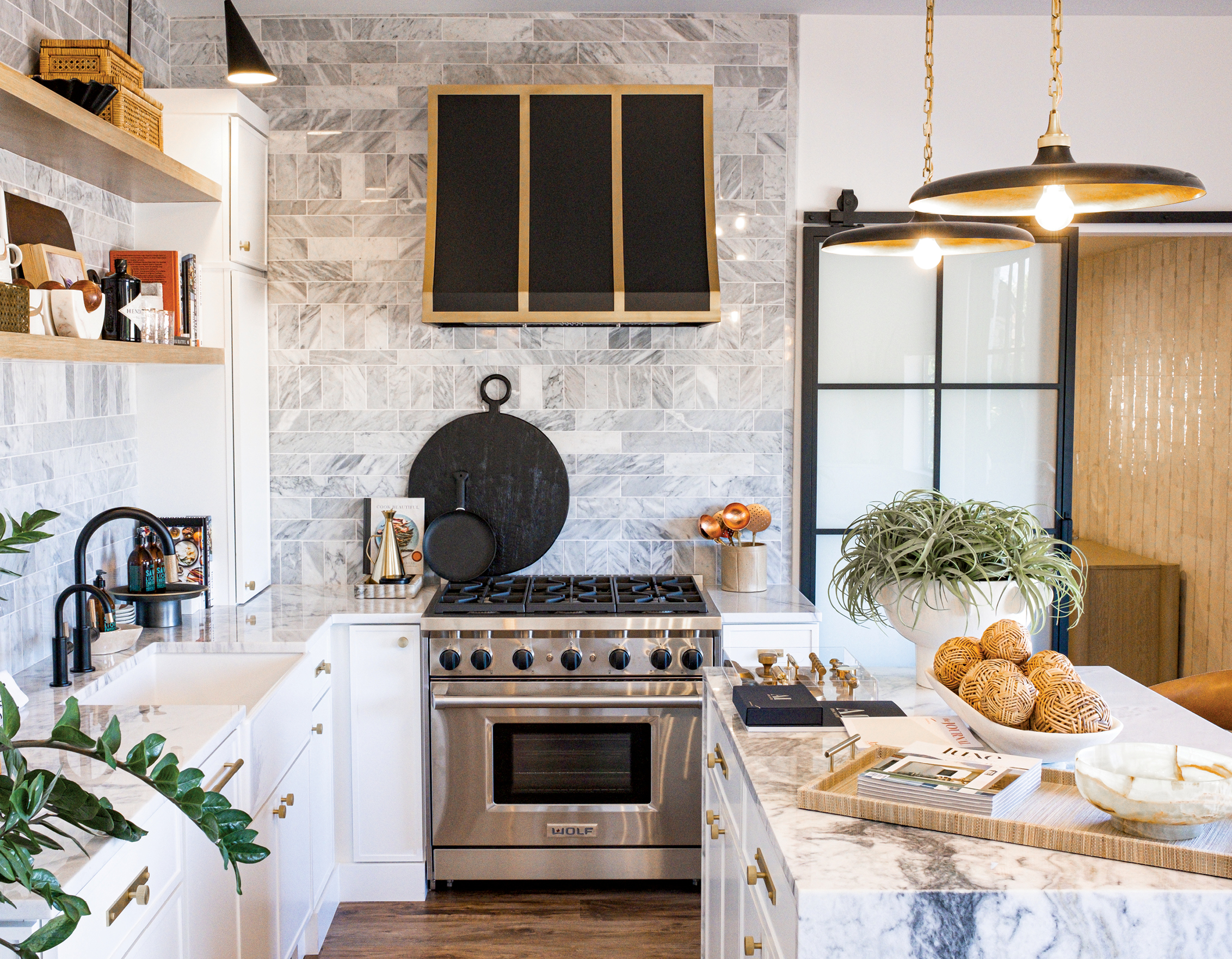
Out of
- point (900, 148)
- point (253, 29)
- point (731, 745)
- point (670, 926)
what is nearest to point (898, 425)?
point (900, 148)

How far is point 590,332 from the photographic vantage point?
3885 mm

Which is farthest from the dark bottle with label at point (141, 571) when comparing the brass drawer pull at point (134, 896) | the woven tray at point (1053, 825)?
the woven tray at point (1053, 825)

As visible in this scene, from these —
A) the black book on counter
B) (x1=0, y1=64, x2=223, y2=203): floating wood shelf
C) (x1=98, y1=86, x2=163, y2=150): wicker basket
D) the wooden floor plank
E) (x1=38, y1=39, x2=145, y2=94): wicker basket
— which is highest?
(x1=38, y1=39, x2=145, y2=94): wicker basket

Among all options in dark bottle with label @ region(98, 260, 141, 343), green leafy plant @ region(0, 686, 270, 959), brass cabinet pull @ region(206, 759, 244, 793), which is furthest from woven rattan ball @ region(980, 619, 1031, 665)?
dark bottle with label @ region(98, 260, 141, 343)

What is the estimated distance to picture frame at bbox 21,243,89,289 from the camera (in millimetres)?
2529

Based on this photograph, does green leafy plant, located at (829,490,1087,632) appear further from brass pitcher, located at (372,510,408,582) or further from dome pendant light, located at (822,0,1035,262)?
brass pitcher, located at (372,510,408,582)

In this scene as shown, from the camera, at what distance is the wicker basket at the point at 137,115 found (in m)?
2.78

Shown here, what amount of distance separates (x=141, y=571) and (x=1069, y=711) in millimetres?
2672

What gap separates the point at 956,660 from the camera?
1.96m

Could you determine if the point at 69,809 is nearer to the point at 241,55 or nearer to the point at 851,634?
the point at 241,55

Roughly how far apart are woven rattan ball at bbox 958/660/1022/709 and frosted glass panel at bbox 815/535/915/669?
7.14 feet

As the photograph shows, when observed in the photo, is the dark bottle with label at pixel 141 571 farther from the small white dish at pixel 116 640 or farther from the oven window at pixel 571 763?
the oven window at pixel 571 763

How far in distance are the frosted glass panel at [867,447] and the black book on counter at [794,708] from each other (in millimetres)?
1934

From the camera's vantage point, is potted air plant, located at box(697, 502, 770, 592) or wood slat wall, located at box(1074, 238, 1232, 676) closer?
potted air plant, located at box(697, 502, 770, 592)
